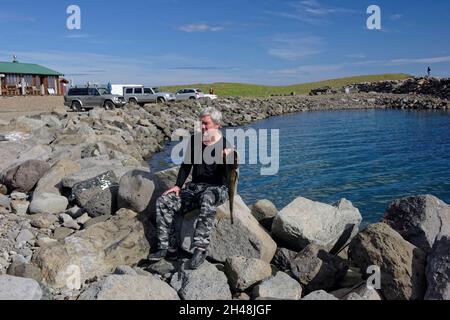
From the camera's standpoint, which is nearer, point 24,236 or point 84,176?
point 24,236

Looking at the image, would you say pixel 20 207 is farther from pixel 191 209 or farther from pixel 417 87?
pixel 417 87

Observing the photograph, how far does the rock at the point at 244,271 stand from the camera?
6043 mm

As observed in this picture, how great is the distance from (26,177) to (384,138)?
24.4 m

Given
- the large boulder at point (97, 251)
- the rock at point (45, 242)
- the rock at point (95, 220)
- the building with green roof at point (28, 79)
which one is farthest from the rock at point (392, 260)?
the building with green roof at point (28, 79)

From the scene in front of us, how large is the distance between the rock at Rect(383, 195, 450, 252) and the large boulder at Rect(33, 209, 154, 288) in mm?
4184

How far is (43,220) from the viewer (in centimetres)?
799

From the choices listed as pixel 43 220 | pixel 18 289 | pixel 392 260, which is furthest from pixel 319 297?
pixel 43 220

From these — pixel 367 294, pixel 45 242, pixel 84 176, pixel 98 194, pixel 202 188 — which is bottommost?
pixel 367 294

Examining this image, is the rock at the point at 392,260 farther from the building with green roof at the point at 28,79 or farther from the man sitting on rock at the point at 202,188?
the building with green roof at the point at 28,79

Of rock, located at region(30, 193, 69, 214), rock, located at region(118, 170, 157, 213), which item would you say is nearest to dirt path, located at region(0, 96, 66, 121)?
rock, located at region(30, 193, 69, 214)

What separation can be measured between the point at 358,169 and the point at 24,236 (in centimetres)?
1464

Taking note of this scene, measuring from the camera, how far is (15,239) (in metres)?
7.33

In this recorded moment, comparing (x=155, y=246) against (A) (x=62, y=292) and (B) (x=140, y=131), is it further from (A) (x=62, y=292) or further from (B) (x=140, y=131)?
(B) (x=140, y=131)
